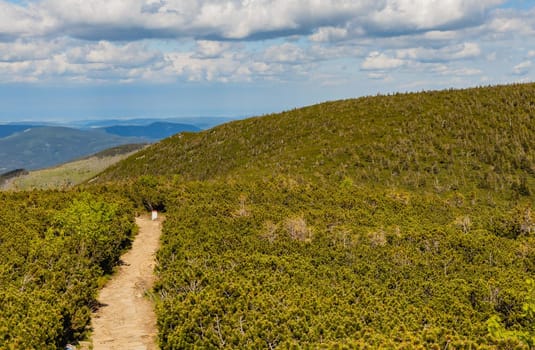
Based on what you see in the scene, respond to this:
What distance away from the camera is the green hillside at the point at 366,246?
28.4 ft

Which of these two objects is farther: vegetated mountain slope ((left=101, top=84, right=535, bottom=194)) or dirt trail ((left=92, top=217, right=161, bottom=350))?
vegetated mountain slope ((left=101, top=84, right=535, bottom=194))

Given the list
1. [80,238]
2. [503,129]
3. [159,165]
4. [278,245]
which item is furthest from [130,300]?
[159,165]

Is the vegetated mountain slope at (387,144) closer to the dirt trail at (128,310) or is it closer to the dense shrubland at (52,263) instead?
the dense shrubland at (52,263)

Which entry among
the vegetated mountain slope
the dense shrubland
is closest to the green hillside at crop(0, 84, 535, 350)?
the dense shrubland

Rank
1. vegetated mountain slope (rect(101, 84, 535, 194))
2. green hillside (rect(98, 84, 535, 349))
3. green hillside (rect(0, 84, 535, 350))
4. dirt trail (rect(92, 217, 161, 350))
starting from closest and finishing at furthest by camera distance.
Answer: green hillside (rect(0, 84, 535, 350)), green hillside (rect(98, 84, 535, 349)), dirt trail (rect(92, 217, 161, 350)), vegetated mountain slope (rect(101, 84, 535, 194))

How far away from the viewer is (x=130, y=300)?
13047mm

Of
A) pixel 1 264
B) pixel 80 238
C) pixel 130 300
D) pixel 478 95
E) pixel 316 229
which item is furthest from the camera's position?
pixel 478 95

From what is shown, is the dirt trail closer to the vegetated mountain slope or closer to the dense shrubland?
the dense shrubland

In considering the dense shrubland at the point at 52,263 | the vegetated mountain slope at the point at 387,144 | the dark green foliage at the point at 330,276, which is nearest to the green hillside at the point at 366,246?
the dark green foliage at the point at 330,276

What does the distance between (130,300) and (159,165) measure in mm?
47964

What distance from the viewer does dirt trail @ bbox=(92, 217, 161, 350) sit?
408 inches

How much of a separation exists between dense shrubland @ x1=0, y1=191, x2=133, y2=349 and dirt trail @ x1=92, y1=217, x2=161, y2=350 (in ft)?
1.65

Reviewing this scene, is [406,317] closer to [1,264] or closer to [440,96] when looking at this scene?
[1,264]

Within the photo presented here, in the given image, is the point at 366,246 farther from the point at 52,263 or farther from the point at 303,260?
the point at 52,263
